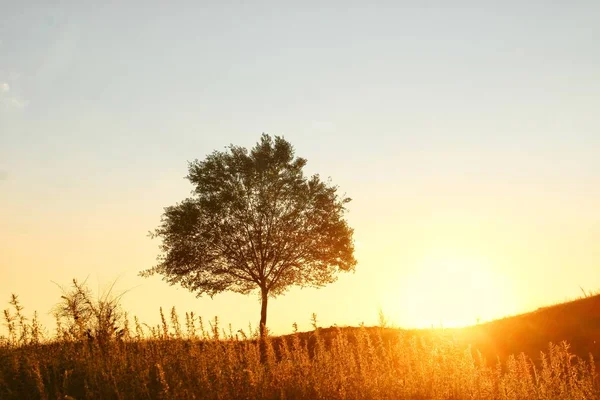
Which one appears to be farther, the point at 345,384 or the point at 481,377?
the point at 481,377

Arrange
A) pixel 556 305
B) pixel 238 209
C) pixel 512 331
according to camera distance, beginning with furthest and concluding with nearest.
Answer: pixel 238 209, pixel 556 305, pixel 512 331

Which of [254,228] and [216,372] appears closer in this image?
[216,372]

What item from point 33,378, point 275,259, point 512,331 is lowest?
point 512,331

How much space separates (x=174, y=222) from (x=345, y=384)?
2292 cm

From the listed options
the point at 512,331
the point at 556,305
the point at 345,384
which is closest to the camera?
the point at 345,384

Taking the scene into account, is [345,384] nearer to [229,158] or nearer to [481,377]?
[481,377]

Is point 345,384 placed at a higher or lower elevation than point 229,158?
lower

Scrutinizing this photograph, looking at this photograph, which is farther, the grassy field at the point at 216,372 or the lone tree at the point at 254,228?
the lone tree at the point at 254,228

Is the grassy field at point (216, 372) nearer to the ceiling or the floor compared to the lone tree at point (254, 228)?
nearer to the floor

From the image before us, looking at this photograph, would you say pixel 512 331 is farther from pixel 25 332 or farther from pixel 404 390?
pixel 25 332

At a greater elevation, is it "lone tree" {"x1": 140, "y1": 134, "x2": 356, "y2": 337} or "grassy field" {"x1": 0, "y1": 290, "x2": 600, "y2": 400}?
"lone tree" {"x1": 140, "y1": 134, "x2": 356, "y2": 337}

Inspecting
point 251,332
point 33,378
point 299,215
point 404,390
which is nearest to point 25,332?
point 33,378

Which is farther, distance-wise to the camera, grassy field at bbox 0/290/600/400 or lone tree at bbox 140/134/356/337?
lone tree at bbox 140/134/356/337

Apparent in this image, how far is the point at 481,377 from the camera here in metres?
9.98
